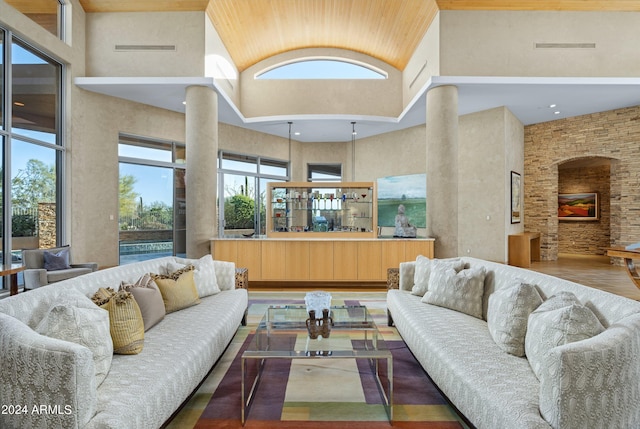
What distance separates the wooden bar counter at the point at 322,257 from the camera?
→ 666 cm

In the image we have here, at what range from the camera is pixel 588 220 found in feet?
39.8

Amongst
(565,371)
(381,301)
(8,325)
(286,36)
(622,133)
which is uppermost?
(286,36)

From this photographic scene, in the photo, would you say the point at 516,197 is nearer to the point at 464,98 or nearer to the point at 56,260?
the point at 464,98

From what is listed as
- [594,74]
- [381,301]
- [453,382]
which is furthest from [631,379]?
[594,74]

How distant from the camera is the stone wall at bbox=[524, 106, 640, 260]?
29.2 feet

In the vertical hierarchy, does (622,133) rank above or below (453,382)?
above

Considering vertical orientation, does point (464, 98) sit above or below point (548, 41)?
below

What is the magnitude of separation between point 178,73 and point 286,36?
324cm

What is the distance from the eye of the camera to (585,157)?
957cm

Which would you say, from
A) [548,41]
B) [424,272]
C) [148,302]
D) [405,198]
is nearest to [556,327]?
[424,272]

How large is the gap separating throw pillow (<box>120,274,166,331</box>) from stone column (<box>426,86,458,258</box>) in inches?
205

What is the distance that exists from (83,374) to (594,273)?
31.8 feet

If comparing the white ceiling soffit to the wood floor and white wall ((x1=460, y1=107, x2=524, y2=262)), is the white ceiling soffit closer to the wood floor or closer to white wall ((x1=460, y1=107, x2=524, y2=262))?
white wall ((x1=460, y1=107, x2=524, y2=262))

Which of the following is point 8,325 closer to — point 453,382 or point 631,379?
point 453,382
